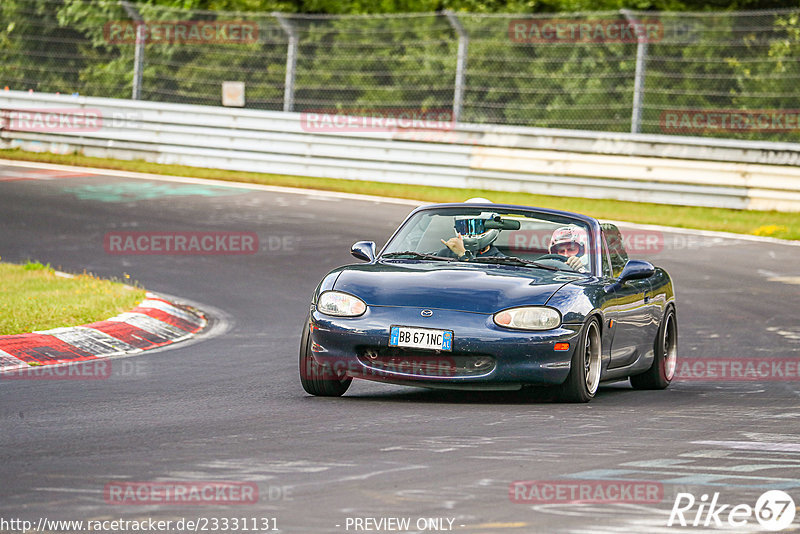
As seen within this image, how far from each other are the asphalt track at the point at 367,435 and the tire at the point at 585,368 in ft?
0.33

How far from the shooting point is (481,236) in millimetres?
9250

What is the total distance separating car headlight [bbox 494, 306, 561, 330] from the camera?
7832mm

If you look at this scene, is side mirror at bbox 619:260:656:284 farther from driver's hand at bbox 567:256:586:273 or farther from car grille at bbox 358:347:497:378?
car grille at bbox 358:347:497:378

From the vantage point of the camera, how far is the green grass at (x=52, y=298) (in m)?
10.5

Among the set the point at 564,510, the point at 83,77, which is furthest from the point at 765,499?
the point at 83,77

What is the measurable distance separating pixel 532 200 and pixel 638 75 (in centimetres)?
245

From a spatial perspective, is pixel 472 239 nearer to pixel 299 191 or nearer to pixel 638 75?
pixel 638 75

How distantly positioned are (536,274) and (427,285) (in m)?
0.80

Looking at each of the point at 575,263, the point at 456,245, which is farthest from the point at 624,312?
the point at 456,245
